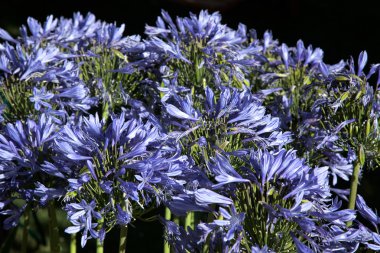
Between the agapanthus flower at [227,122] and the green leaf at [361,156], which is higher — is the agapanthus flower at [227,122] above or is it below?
above

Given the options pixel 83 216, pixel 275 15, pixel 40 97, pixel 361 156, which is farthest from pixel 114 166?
pixel 275 15

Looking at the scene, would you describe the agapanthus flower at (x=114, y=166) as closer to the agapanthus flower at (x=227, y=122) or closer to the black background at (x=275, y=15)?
the agapanthus flower at (x=227, y=122)

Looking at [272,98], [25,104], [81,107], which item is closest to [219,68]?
[272,98]

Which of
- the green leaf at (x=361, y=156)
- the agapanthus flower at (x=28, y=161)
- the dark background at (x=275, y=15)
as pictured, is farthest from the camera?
the dark background at (x=275, y=15)

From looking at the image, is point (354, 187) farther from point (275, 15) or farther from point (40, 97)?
point (275, 15)

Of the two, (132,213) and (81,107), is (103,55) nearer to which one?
(81,107)

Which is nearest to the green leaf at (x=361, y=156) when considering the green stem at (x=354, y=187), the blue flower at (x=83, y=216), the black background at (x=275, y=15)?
the green stem at (x=354, y=187)

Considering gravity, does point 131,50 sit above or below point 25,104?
above

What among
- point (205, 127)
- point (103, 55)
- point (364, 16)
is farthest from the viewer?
point (364, 16)
